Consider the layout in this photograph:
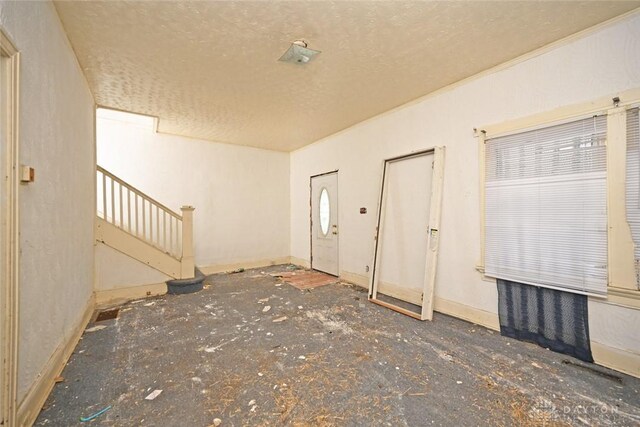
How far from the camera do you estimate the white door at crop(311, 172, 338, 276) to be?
515 cm

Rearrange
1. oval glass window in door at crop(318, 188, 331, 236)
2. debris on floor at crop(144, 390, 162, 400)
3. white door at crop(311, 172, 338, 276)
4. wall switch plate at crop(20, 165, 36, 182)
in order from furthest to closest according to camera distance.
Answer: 1. oval glass window in door at crop(318, 188, 331, 236)
2. white door at crop(311, 172, 338, 276)
3. debris on floor at crop(144, 390, 162, 400)
4. wall switch plate at crop(20, 165, 36, 182)

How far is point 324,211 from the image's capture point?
5496mm

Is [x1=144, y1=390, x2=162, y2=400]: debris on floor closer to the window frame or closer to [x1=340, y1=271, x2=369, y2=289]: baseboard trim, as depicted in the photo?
[x1=340, y1=271, x2=369, y2=289]: baseboard trim

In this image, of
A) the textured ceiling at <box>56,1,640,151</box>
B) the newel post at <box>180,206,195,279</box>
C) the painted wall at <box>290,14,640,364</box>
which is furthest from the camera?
the newel post at <box>180,206,195,279</box>

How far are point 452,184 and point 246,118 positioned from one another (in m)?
3.23

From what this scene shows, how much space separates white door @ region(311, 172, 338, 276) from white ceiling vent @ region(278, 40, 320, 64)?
8.65ft

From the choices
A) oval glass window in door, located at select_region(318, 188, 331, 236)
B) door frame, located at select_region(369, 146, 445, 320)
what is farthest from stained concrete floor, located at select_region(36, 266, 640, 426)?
oval glass window in door, located at select_region(318, 188, 331, 236)

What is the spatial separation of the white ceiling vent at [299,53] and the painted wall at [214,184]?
11.5 ft

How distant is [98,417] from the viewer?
1.64m

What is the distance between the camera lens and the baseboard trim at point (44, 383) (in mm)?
1532

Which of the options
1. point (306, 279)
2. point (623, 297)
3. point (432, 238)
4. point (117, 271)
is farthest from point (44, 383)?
point (623, 297)

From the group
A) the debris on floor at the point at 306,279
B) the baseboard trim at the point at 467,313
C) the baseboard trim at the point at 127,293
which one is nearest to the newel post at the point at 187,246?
the baseboard trim at the point at 127,293

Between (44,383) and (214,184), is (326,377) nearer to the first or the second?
(44,383)

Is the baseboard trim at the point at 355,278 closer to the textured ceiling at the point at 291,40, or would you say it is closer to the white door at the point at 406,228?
the white door at the point at 406,228
